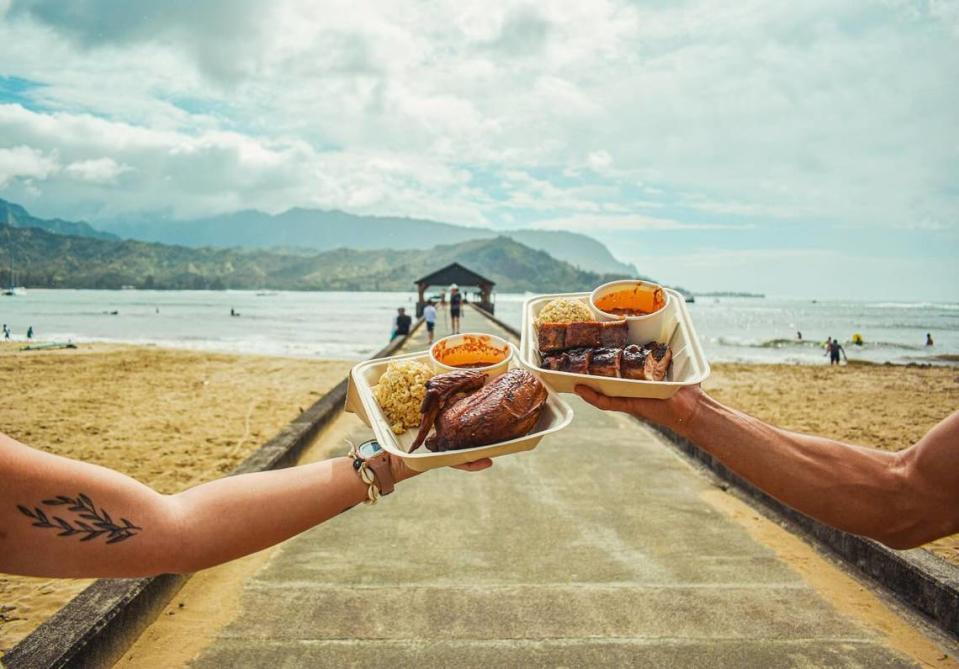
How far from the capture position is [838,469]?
1729 mm

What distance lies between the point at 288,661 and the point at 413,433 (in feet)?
6.42

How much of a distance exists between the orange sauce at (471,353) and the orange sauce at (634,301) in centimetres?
39

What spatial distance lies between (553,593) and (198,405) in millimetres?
11077

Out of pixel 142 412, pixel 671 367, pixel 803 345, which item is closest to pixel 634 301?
pixel 671 367

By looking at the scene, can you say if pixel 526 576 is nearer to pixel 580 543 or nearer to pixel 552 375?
pixel 580 543

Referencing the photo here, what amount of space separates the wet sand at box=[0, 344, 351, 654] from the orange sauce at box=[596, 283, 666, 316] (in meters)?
3.87

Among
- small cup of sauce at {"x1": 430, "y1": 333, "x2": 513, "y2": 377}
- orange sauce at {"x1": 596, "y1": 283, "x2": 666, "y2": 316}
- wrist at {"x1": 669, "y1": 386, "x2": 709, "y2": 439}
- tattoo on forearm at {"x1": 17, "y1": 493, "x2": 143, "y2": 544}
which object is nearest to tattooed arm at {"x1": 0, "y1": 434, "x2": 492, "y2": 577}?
tattoo on forearm at {"x1": 17, "y1": 493, "x2": 143, "y2": 544}

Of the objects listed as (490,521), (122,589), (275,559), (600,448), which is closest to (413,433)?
(122,589)

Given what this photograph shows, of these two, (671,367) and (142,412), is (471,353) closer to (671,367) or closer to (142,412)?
(671,367)

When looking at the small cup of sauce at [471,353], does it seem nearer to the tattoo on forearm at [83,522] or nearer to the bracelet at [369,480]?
the bracelet at [369,480]

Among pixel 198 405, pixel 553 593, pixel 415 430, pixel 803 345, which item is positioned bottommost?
pixel 803 345

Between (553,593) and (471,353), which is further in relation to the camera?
(553,593)

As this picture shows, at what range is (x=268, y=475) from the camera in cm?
165

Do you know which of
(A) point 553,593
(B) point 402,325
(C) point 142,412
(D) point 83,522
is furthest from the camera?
→ (B) point 402,325
